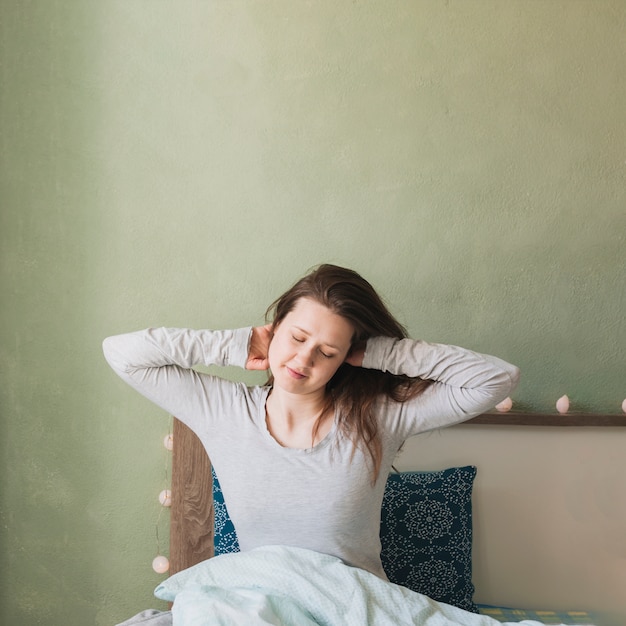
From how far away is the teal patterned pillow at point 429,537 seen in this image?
1.88 m

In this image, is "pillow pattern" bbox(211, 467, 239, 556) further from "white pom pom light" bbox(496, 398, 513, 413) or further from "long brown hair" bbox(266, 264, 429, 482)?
"white pom pom light" bbox(496, 398, 513, 413)

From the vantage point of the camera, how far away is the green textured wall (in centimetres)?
207

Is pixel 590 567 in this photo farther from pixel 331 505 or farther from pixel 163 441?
pixel 163 441

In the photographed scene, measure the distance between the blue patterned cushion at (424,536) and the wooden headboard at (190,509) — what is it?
110 millimetres

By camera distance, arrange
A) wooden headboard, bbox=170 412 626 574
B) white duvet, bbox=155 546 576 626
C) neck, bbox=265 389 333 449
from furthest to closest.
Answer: wooden headboard, bbox=170 412 626 574 → neck, bbox=265 389 333 449 → white duvet, bbox=155 546 576 626

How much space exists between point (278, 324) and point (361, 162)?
0.66 metres

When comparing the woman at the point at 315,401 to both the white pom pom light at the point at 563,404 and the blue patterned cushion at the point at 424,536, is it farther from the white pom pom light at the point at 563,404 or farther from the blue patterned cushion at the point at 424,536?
the white pom pom light at the point at 563,404

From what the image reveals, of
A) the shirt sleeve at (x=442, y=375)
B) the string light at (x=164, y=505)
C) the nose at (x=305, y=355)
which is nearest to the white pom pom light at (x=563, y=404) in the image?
the shirt sleeve at (x=442, y=375)

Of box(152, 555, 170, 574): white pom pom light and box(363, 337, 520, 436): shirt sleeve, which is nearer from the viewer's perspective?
box(363, 337, 520, 436): shirt sleeve

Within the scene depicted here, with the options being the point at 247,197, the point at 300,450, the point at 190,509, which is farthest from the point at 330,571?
the point at 247,197

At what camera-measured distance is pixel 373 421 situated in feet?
5.49

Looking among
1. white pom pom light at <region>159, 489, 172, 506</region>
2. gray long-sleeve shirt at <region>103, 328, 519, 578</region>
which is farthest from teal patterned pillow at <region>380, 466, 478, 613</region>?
white pom pom light at <region>159, 489, 172, 506</region>

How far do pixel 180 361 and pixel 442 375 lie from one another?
0.57 meters

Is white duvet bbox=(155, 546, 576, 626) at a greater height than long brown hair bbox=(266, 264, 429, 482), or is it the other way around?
long brown hair bbox=(266, 264, 429, 482)
